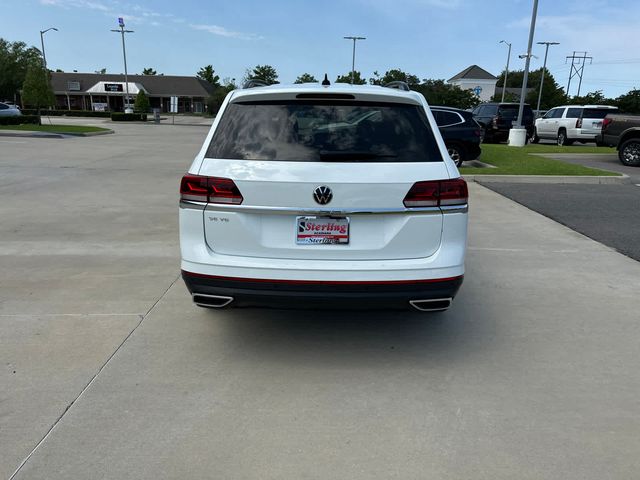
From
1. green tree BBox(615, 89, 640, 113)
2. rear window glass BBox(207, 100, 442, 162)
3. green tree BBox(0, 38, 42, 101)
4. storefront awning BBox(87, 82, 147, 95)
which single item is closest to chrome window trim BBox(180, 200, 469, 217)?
rear window glass BBox(207, 100, 442, 162)

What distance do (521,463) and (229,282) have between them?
1947 mm

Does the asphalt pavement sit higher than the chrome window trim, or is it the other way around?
the chrome window trim

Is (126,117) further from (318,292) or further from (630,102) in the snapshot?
(630,102)

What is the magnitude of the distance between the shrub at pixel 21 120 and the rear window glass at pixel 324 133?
33.7 meters

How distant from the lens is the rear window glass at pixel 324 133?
3.34 meters

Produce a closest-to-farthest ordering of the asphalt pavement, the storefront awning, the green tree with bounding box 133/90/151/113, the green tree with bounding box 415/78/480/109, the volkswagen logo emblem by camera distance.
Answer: the volkswagen logo emblem → the asphalt pavement → the green tree with bounding box 133/90/151/113 → the storefront awning → the green tree with bounding box 415/78/480/109

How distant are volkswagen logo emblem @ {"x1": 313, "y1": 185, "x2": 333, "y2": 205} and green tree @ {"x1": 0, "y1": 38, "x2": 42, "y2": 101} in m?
106

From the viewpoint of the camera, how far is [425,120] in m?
3.60

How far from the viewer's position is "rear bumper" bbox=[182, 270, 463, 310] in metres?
3.29

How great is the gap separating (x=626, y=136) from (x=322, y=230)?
51.8 feet

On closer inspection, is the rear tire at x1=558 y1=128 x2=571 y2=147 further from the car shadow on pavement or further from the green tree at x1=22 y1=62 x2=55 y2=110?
the green tree at x1=22 y1=62 x2=55 y2=110

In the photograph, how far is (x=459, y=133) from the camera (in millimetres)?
14016

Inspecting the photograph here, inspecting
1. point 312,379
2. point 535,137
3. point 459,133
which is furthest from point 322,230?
point 535,137

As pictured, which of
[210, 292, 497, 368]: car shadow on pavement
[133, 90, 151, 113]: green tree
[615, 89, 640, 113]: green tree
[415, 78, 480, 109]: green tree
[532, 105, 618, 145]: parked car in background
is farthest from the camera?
[415, 78, 480, 109]: green tree
